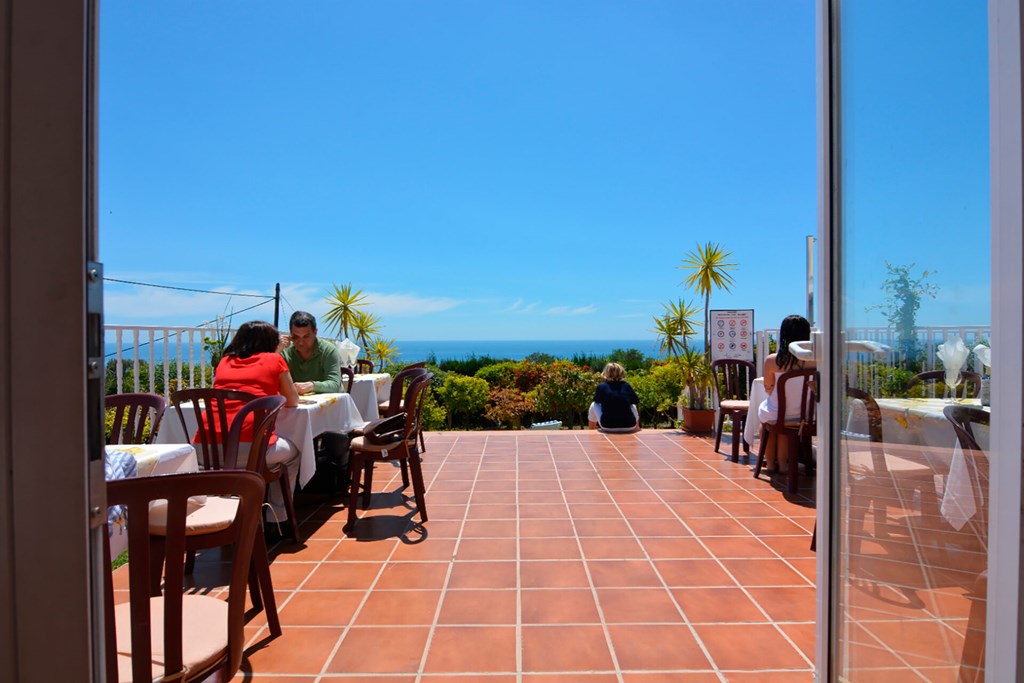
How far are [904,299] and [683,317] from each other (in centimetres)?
622

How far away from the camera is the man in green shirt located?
4.11 m

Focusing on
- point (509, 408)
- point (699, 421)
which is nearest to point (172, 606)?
point (699, 421)

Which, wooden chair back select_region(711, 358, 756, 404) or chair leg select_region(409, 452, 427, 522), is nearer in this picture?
chair leg select_region(409, 452, 427, 522)

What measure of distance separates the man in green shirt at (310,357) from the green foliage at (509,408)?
16.6 feet

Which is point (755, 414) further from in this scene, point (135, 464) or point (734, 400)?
point (135, 464)

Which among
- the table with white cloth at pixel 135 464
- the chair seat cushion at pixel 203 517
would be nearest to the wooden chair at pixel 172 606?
the table with white cloth at pixel 135 464

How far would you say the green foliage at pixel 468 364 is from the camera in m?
12.5

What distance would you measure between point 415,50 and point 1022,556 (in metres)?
8.36

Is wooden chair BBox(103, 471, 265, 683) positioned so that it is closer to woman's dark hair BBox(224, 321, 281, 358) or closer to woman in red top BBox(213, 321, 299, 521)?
woman in red top BBox(213, 321, 299, 521)

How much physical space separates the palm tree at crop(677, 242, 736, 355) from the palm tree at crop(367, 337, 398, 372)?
440 cm

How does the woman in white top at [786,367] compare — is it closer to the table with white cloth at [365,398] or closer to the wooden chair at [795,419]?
the wooden chair at [795,419]

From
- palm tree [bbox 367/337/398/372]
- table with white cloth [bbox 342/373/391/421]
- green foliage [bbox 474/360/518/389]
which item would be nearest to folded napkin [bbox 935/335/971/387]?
table with white cloth [bbox 342/373/391/421]

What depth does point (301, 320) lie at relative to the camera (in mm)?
4059

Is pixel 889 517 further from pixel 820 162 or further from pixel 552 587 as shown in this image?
pixel 552 587
